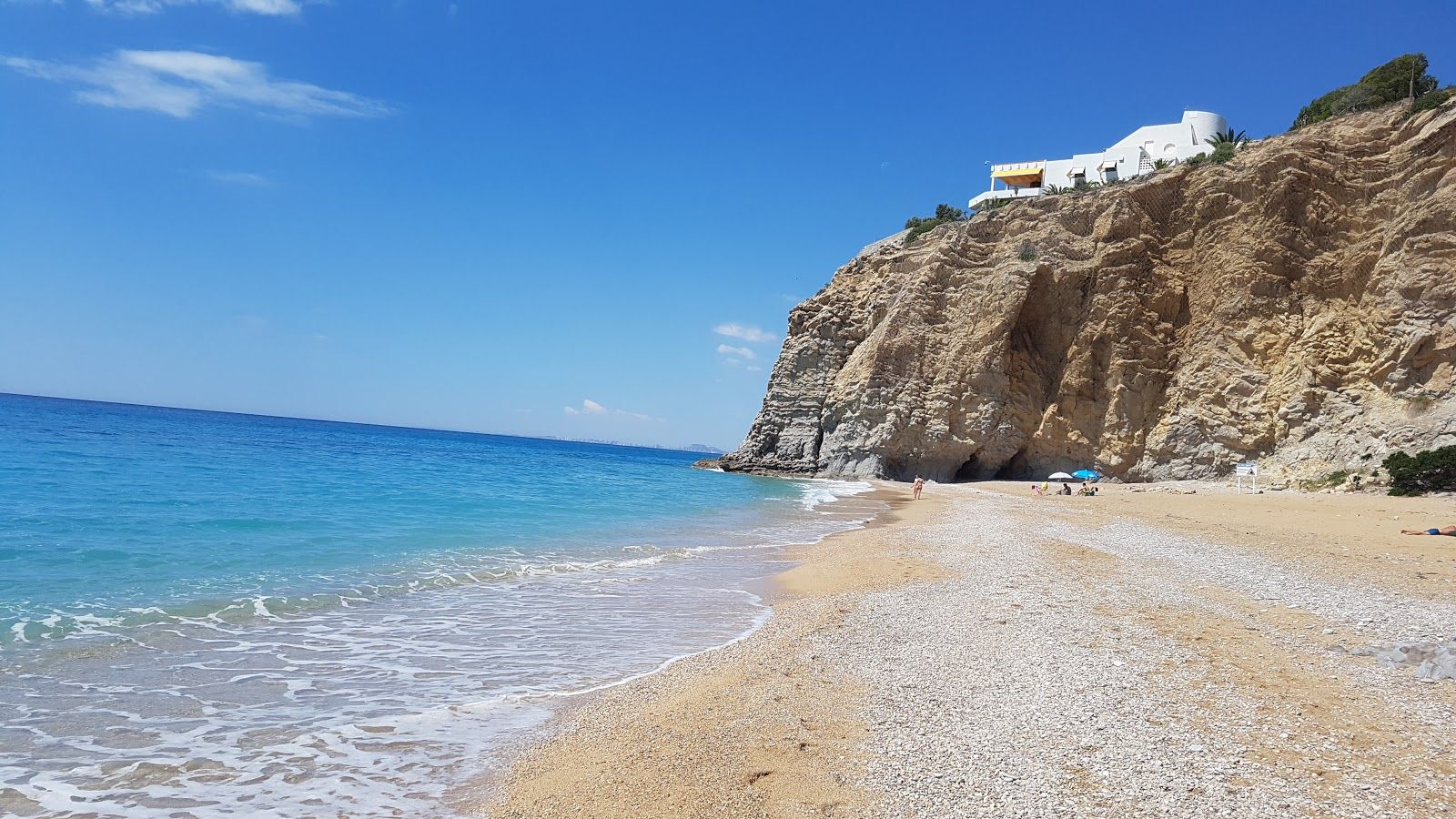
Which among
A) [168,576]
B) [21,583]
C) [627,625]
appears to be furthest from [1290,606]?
[21,583]

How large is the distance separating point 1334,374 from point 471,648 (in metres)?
33.5

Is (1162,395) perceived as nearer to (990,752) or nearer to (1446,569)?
(1446,569)

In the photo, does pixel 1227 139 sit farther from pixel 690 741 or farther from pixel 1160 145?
pixel 690 741

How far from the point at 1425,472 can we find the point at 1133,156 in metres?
30.7

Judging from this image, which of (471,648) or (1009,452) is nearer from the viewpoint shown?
(471,648)

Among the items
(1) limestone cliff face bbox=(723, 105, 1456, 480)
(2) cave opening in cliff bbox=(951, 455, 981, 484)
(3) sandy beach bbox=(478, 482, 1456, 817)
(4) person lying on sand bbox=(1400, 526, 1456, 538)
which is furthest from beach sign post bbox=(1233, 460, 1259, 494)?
(3) sandy beach bbox=(478, 482, 1456, 817)

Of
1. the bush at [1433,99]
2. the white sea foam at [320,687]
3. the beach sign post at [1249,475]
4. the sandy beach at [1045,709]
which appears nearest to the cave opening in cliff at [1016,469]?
the beach sign post at [1249,475]

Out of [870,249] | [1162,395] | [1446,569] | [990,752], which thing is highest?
[870,249]

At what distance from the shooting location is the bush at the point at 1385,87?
32.3 metres

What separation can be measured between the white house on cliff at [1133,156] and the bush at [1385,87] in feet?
23.9

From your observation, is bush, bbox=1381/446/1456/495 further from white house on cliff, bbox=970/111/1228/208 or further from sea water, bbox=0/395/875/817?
white house on cliff, bbox=970/111/1228/208

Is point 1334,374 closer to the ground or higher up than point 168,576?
higher up

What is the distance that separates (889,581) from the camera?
10.0 m

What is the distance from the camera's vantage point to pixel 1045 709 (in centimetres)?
462
